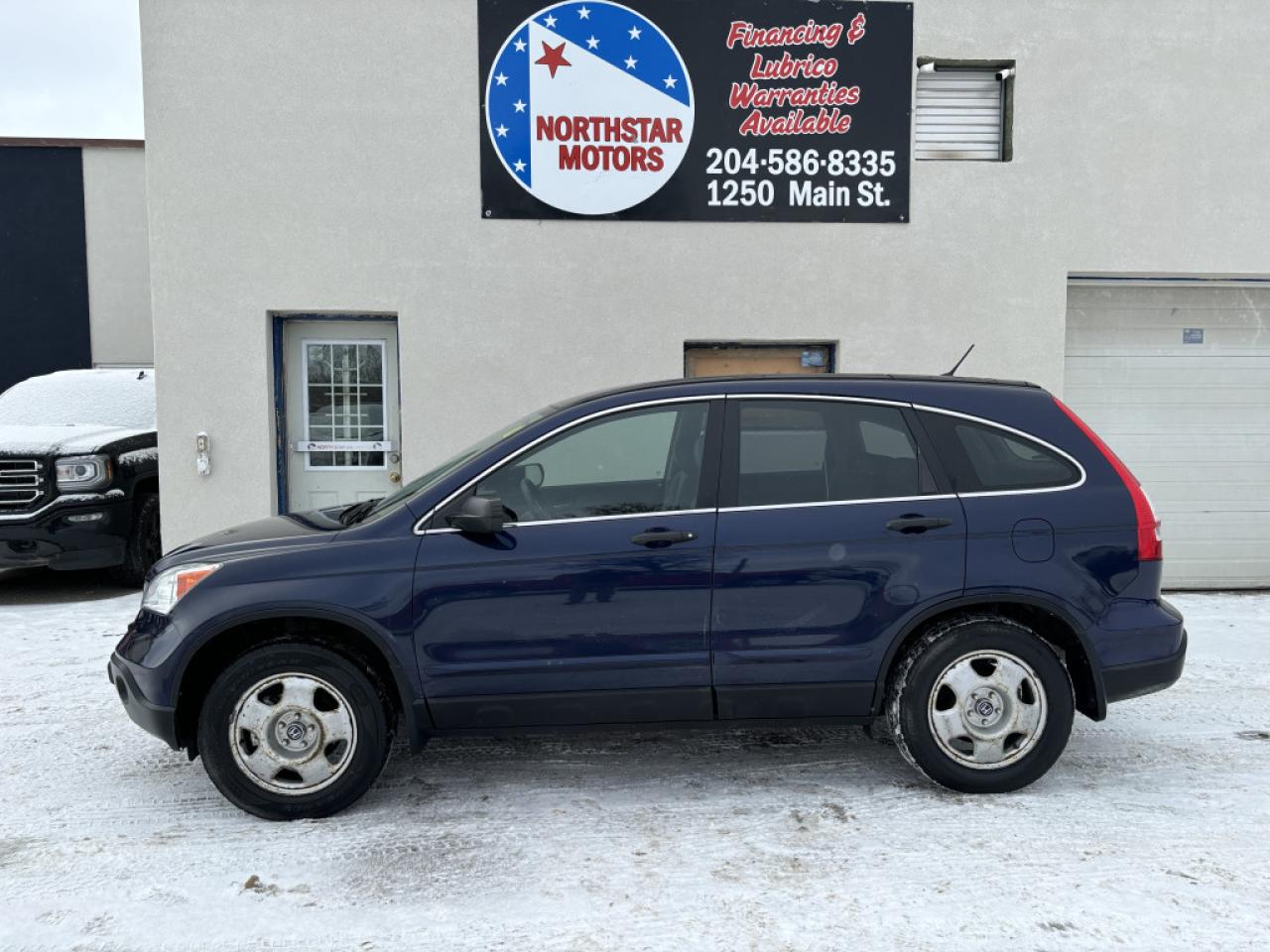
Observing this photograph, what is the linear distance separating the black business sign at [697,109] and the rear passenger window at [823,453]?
13.9 ft

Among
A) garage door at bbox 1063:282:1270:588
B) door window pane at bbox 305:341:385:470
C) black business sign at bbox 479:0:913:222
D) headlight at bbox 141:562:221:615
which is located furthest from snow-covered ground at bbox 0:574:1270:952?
black business sign at bbox 479:0:913:222

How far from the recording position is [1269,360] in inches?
333

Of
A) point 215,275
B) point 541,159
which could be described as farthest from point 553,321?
point 215,275

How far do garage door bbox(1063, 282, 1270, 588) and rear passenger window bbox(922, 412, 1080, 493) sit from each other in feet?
15.5

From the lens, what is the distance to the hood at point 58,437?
792 cm

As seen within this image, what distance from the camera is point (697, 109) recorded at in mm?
7887

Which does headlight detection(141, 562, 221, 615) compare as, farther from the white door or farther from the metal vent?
the metal vent

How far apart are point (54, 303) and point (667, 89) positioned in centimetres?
868

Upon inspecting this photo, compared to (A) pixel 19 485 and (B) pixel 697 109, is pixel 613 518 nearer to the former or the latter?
(B) pixel 697 109

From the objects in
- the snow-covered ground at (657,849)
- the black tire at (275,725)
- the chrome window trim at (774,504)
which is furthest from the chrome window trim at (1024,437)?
the black tire at (275,725)

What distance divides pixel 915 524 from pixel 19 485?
729 cm

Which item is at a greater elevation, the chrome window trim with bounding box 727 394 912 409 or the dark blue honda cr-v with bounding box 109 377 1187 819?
the chrome window trim with bounding box 727 394 912 409

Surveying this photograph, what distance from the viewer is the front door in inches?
151

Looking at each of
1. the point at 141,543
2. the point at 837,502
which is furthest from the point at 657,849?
the point at 141,543
